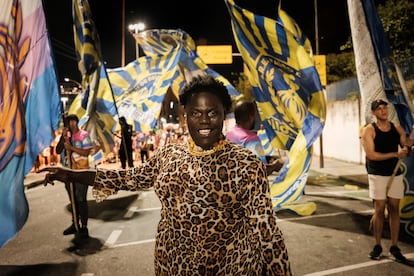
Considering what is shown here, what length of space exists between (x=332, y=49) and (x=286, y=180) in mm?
33263

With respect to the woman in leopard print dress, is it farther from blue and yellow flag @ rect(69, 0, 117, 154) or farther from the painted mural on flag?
blue and yellow flag @ rect(69, 0, 117, 154)

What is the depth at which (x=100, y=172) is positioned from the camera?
2.22m

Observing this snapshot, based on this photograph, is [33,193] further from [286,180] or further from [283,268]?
[283,268]

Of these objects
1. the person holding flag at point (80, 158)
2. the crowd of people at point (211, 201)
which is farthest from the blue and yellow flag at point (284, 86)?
the crowd of people at point (211, 201)

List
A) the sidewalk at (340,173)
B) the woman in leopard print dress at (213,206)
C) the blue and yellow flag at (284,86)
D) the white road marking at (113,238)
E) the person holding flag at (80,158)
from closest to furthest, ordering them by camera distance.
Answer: the woman in leopard print dress at (213,206) < the white road marking at (113,238) < the person holding flag at (80,158) < the blue and yellow flag at (284,86) < the sidewalk at (340,173)

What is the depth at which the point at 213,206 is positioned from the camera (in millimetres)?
1850

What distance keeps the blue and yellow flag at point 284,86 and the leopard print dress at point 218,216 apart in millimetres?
4832

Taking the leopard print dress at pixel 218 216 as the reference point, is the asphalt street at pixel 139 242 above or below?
below

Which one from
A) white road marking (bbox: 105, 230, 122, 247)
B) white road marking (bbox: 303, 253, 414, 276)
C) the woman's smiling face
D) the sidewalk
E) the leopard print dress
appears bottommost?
white road marking (bbox: 303, 253, 414, 276)

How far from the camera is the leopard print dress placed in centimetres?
182

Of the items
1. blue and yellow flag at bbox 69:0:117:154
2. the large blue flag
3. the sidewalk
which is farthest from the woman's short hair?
the sidewalk

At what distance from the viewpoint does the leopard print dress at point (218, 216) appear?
1824 mm

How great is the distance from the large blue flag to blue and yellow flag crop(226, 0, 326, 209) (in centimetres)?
439

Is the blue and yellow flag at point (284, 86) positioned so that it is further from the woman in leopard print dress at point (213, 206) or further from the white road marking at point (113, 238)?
the woman in leopard print dress at point (213, 206)
